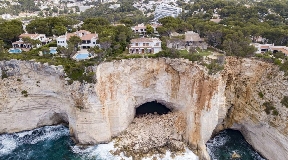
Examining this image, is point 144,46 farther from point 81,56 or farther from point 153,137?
point 153,137

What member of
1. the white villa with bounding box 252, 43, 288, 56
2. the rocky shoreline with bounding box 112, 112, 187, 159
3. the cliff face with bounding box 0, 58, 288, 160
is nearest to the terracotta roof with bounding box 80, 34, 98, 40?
the cliff face with bounding box 0, 58, 288, 160

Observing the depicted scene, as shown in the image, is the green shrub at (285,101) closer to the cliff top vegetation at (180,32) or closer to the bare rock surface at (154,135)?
the cliff top vegetation at (180,32)

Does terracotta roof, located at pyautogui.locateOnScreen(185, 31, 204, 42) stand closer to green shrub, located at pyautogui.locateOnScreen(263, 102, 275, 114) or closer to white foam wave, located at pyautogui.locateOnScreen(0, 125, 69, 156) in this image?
green shrub, located at pyautogui.locateOnScreen(263, 102, 275, 114)

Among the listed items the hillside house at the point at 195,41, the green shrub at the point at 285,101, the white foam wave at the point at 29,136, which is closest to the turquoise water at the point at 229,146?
the green shrub at the point at 285,101

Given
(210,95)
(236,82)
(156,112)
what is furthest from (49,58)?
(236,82)

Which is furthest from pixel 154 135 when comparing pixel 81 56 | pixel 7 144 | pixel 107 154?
pixel 7 144

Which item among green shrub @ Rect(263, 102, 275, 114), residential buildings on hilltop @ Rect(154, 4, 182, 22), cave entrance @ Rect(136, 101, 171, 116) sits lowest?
cave entrance @ Rect(136, 101, 171, 116)

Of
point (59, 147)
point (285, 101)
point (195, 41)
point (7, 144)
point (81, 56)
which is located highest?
point (195, 41)
